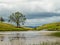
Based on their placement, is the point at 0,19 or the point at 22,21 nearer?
the point at 22,21

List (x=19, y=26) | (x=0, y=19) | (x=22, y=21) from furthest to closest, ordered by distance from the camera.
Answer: (x=0, y=19)
(x=22, y=21)
(x=19, y=26)

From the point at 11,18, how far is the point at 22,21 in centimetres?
542

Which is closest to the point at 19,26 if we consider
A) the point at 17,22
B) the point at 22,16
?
the point at 17,22

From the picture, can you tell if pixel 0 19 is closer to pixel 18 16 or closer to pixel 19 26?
pixel 18 16

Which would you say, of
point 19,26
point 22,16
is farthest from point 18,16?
point 19,26

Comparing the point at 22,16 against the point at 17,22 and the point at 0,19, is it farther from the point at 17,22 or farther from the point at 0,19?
the point at 0,19

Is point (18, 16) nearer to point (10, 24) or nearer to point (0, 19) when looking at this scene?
point (10, 24)

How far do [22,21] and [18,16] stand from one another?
3942 millimetres

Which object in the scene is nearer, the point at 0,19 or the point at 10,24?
the point at 10,24

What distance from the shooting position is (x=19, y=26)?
106625 millimetres

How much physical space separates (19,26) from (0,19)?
28.5 m

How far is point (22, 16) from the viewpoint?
384 ft

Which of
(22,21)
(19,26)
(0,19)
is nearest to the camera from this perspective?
(19,26)

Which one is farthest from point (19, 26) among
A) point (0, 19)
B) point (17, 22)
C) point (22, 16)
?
point (0, 19)
